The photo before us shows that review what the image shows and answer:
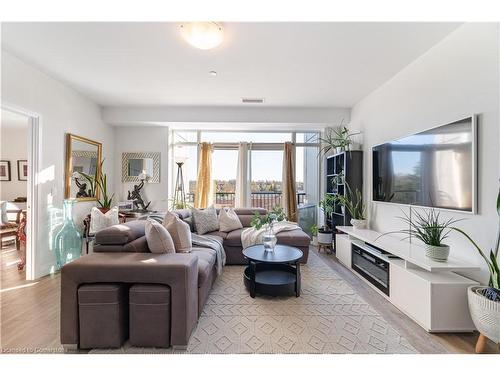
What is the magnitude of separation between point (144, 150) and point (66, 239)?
217 cm

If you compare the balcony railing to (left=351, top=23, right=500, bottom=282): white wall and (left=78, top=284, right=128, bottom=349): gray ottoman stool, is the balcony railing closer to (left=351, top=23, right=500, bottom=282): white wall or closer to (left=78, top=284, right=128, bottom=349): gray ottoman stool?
(left=351, top=23, right=500, bottom=282): white wall

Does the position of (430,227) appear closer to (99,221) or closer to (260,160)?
(260,160)

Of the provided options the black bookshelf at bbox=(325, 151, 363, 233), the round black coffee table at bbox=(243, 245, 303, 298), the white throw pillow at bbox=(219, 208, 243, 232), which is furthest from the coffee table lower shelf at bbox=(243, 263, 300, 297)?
the black bookshelf at bbox=(325, 151, 363, 233)

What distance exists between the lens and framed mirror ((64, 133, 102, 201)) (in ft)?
11.3

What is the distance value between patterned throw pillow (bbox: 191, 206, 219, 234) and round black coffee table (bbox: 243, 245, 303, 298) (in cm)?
117

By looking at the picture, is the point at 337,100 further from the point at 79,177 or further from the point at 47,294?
the point at 47,294

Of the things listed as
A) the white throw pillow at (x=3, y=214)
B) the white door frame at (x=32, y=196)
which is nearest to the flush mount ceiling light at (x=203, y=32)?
the white door frame at (x=32, y=196)

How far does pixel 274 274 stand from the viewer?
272 cm

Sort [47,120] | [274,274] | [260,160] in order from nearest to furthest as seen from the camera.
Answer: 1. [274,274]
2. [47,120]
3. [260,160]

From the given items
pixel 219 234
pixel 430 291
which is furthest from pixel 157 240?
pixel 430 291

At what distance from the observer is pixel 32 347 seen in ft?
5.62

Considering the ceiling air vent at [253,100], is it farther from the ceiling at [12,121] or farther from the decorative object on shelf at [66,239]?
the ceiling at [12,121]

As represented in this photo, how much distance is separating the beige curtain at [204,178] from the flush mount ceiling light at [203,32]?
10.0 ft
